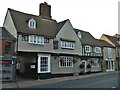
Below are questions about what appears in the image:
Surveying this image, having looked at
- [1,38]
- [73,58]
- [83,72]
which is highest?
[1,38]

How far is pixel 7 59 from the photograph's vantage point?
22.1m

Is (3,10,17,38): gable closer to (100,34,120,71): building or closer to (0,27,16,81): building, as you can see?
(0,27,16,81): building

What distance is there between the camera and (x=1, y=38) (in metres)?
22.6

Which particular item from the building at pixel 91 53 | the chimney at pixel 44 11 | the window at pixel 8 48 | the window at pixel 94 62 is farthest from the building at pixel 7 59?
the window at pixel 94 62

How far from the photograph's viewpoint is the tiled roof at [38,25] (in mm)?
26389

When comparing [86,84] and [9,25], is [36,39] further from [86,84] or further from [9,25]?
[86,84]

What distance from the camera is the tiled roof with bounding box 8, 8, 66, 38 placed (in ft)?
86.6

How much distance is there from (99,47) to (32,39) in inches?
726

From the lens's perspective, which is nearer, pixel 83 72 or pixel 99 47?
pixel 83 72

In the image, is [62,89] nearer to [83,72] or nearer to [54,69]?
[54,69]

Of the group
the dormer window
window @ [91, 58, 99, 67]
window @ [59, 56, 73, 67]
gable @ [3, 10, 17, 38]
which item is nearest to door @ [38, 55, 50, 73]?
window @ [59, 56, 73, 67]

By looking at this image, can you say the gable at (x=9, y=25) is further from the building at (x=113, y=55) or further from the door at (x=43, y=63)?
the building at (x=113, y=55)

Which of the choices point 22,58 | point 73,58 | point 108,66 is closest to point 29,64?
point 22,58

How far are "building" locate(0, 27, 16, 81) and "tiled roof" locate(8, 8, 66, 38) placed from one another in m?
2.68
